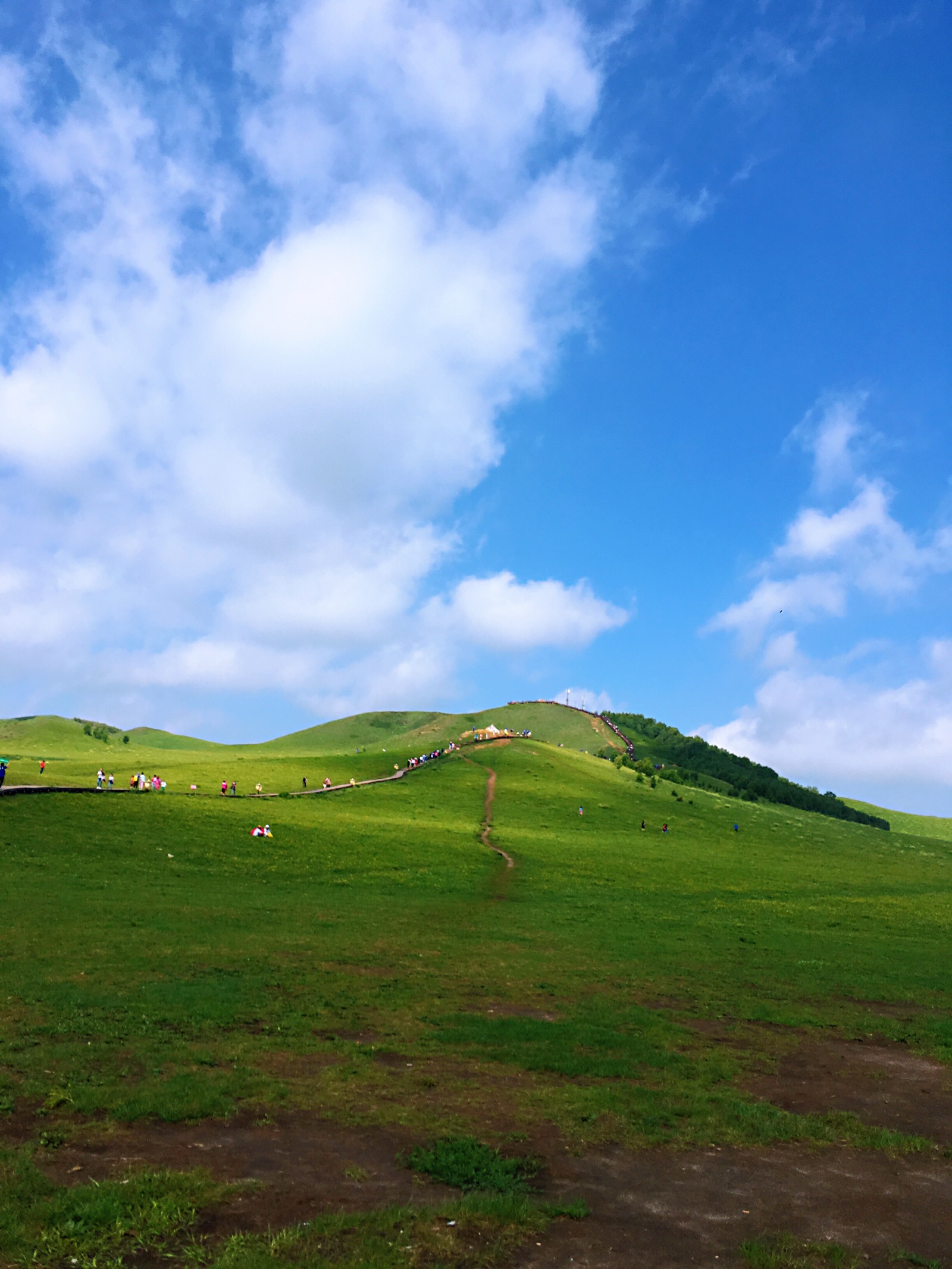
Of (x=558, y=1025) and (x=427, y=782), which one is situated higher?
(x=427, y=782)

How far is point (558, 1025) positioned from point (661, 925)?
79.9ft

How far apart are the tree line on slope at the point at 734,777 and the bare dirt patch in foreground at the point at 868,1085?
11500 centimetres

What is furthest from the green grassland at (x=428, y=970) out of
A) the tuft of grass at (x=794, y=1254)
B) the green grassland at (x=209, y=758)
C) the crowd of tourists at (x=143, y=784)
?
the green grassland at (x=209, y=758)

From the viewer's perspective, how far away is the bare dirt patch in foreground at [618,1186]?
10992 mm

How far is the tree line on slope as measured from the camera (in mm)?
146750

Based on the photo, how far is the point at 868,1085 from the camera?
1966 cm

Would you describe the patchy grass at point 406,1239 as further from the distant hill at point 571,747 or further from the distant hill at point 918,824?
the distant hill at point 918,824

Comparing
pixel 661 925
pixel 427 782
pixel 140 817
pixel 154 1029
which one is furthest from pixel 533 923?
pixel 427 782

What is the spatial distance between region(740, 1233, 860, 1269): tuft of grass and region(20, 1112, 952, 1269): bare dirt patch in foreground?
0.73ft

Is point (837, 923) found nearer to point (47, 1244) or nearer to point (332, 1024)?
point (332, 1024)

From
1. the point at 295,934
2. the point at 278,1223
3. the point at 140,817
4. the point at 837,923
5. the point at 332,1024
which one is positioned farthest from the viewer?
the point at 140,817

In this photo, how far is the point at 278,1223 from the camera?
1072 centimetres

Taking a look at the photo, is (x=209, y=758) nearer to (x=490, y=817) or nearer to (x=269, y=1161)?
(x=490, y=817)

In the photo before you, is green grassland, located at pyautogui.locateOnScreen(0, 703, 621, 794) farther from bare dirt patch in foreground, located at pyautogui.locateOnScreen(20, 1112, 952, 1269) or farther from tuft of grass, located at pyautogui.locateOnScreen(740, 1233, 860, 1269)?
tuft of grass, located at pyautogui.locateOnScreen(740, 1233, 860, 1269)
